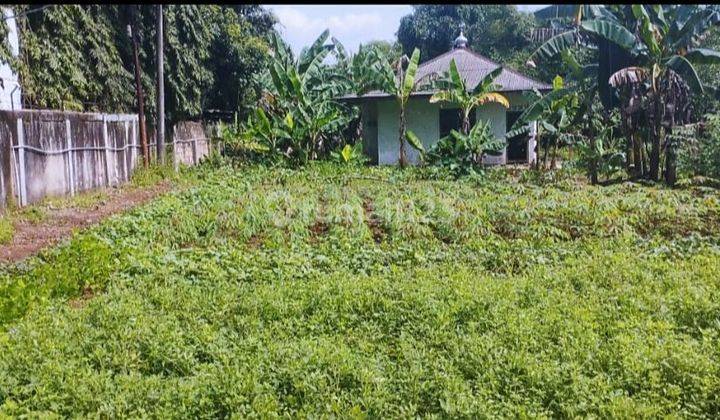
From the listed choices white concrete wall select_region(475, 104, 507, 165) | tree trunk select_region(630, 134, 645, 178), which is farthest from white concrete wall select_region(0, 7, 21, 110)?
tree trunk select_region(630, 134, 645, 178)

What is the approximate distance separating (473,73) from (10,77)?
1308 centimetres

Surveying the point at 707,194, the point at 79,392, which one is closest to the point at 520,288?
the point at 79,392

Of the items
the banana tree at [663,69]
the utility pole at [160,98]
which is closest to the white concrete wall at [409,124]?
the banana tree at [663,69]

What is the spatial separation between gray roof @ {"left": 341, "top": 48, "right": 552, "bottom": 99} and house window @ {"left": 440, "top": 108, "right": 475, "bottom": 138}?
967 millimetres

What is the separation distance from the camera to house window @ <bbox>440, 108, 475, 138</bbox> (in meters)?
17.4

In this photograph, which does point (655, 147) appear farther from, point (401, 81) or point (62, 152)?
point (62, 152)

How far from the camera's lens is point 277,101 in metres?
17.8

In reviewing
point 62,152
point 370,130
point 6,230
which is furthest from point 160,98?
point 370,130

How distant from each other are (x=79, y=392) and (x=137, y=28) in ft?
43.0

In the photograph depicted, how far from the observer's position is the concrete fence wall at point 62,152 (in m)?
8.27

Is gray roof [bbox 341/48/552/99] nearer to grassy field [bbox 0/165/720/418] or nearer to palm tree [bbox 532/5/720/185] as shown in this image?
palm tree [bbox 532/5/720/185]

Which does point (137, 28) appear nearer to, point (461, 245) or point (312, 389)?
point (461, 245)

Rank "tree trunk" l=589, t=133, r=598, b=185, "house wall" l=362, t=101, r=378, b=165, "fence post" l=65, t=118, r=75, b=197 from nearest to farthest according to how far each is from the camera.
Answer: "fence post" l=65, t=118, r=75, b=197 → "tree trunk" l=589, t=133, r=598, b=185 → "house wall" l=362, t=101, r=378, b=165

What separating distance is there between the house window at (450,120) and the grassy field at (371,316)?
955cm
